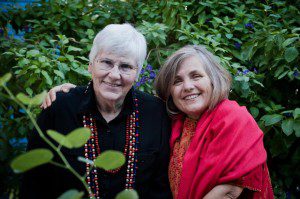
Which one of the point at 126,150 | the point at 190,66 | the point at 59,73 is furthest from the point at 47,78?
the point at 190,66

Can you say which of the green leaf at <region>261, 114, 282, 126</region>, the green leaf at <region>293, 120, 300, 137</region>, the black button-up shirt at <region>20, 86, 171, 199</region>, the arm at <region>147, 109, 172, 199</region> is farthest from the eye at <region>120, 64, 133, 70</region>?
the green leaf at <region>293, 120, 300, 137</region>

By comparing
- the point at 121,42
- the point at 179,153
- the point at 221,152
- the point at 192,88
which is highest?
the point at 121,42

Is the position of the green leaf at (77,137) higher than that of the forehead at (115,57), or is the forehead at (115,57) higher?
the green leaf at (77,137)

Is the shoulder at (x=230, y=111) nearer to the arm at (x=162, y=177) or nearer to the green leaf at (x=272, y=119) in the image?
the arm at (x=162, y=177)

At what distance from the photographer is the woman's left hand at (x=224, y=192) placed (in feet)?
5.92

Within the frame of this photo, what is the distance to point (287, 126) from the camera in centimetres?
236

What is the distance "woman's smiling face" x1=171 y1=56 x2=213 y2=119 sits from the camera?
1969 mm

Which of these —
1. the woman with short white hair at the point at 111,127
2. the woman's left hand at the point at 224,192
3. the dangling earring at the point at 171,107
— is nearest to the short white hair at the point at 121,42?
the woman with short white hair at the point at 111,127

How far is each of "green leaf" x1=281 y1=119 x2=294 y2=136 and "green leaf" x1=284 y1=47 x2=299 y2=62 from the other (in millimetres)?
415

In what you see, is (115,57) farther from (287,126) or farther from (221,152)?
(287,126)

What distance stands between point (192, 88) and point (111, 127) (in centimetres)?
49

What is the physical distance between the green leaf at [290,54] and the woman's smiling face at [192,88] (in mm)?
803

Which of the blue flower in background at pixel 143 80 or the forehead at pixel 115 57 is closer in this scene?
the forehead at pixel 115 57

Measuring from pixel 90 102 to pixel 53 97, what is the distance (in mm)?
205
